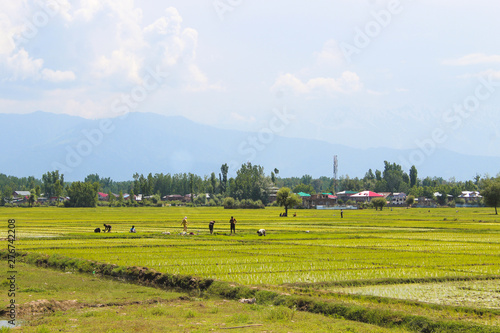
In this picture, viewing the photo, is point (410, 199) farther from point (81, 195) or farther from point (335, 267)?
point (335, 267)

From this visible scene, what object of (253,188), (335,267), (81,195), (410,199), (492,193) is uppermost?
(253,188)

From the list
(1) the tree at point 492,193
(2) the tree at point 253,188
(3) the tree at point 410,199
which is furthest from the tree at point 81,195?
(1) the tree at point 492,193

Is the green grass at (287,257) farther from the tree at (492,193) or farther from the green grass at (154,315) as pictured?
the tree at (492,193)

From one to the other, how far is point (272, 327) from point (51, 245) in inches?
934

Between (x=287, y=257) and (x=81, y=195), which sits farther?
(x=81, y=195)

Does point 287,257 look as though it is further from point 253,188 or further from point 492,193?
point 253,188

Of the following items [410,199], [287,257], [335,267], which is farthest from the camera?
[410,199]

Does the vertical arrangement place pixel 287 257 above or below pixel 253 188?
below

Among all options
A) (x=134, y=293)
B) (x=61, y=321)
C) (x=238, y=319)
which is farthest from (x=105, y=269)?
(x=238, y=319)

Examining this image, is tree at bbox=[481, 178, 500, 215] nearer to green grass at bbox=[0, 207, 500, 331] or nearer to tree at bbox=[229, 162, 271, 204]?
green grass at bbox=[0, 207, 500, 331]

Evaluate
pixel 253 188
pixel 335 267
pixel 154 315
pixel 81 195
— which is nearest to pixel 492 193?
pixel 335 267

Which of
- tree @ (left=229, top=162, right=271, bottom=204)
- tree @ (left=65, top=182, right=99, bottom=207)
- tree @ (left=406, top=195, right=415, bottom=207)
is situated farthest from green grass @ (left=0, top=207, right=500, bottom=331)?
tree @ (left=406, top=195, right=415, bottom=207)

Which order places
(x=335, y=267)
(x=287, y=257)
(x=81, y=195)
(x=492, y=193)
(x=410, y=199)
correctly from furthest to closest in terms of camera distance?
(x=410, y=199), (x=81, y=195), (x=492, y=193), (x=287, y=257), (x=335, y=267)

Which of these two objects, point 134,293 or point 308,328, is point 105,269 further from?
point 308,328
